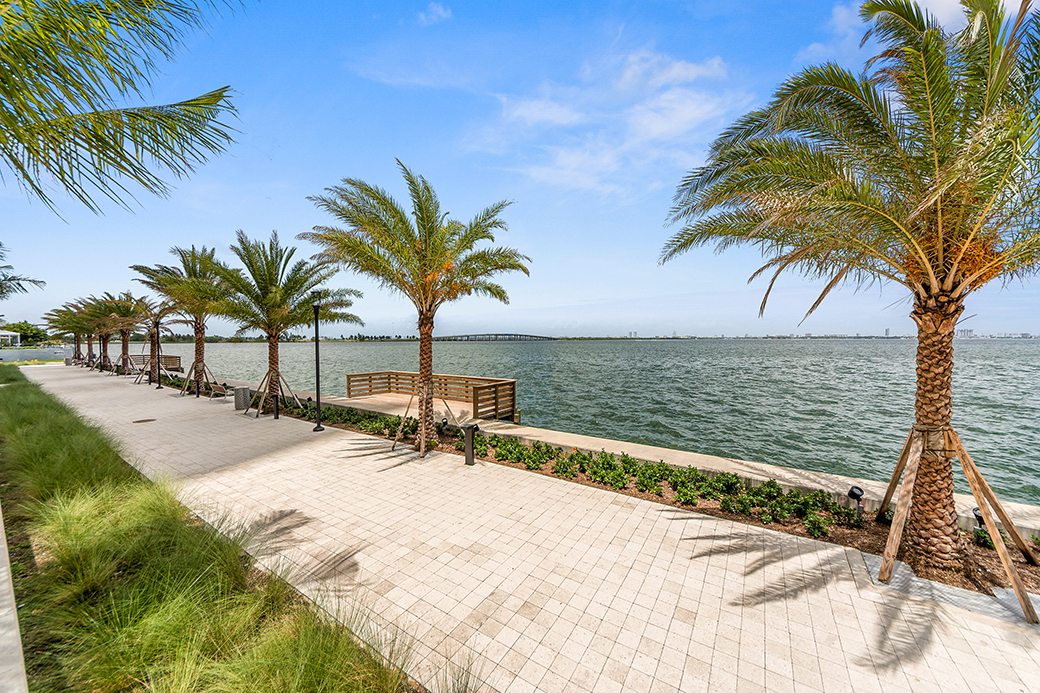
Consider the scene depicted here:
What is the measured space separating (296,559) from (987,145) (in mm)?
8649

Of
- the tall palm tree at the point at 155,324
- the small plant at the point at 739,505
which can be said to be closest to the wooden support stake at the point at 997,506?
the small plant at the point at 739,505

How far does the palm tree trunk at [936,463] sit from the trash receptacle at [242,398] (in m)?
19.0

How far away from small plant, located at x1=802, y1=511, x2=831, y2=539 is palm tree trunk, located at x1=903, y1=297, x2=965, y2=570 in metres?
0.87

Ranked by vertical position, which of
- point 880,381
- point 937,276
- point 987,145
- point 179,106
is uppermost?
point 179,106

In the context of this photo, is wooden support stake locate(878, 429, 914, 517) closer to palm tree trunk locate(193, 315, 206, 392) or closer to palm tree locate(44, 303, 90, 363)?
palm tree trunk locate(193, 315, 206, 392)

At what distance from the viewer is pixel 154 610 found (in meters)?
3.27

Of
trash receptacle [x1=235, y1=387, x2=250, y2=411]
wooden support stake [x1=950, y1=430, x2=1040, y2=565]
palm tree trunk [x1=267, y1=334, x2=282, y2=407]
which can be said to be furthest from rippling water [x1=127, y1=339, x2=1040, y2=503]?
trash receptacle [x1=235, y1=387, x2=250, y2=411]

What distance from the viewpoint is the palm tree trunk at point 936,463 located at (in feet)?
15.3

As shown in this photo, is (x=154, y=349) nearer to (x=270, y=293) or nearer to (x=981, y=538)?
(x=270, y=293)

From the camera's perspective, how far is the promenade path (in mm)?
3220

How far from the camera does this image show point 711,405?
2106 centimetres

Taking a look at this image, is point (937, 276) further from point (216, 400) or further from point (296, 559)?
point (216, 400)

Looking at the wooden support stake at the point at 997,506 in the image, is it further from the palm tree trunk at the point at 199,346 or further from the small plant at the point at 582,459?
the palm tree trunk at the point at 199,346

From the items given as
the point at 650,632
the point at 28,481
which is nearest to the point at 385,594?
the point at 650,632
